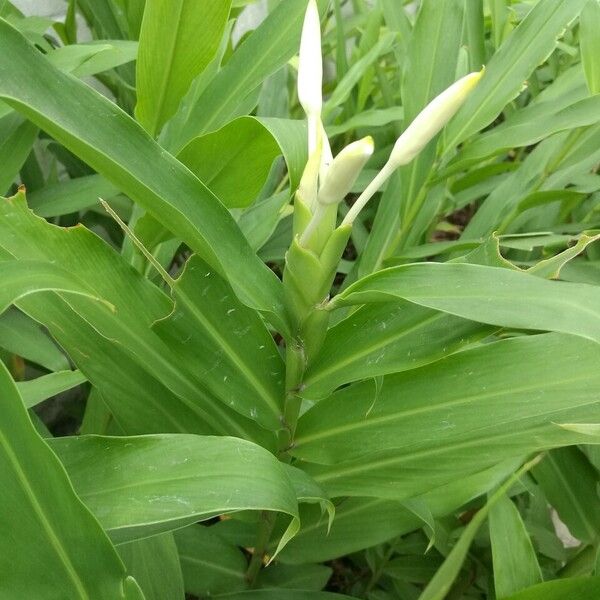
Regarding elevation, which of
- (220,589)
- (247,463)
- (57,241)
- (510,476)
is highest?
(57,241)

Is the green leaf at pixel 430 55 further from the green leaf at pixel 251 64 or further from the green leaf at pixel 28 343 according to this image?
the green leaf at pixel 28 343

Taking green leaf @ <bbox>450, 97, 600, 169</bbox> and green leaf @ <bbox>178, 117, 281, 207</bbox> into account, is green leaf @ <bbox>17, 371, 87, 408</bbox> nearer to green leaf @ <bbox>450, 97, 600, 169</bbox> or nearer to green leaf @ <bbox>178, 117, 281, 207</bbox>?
green leaf @ <bbox>178, 117, 281, 207</bbox>

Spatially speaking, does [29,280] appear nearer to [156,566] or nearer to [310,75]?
[310,75]

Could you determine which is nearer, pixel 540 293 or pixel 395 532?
pixel 540 293

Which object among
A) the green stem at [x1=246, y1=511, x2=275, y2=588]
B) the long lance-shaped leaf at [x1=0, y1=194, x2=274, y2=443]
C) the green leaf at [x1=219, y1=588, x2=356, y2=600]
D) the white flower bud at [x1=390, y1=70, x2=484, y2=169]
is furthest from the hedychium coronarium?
the green leaf at [x1=219, y1=588, x2=356, y2=600]

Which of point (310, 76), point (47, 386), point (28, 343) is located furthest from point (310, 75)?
point (28, 343)

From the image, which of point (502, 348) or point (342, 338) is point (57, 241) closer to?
point (342, 338)

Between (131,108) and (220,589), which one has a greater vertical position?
(131,108)

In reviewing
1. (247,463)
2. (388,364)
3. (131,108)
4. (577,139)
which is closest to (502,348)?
(388,364)
